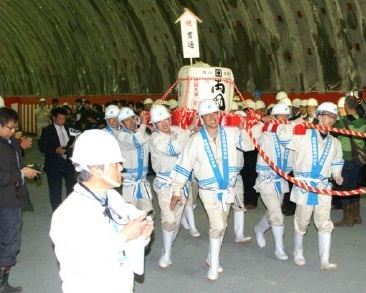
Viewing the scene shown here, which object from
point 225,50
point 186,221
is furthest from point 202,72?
point 225,50

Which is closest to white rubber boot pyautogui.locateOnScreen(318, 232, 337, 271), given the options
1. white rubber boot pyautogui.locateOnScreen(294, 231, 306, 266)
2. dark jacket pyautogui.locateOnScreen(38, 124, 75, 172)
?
white rubber boot pyautogui.locateOnScreen(294, 231, 306, 266)

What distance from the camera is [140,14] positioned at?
2111 cm

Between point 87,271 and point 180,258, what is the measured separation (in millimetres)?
4487

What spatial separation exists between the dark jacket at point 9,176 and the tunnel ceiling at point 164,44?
31.5 ft

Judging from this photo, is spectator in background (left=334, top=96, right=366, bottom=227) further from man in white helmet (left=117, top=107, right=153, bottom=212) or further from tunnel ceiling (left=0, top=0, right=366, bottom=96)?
tunnel ceiling (left=0, top=0, right=366, bottom=96)

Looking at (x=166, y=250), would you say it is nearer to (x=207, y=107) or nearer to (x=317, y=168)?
(x=207, y=107)

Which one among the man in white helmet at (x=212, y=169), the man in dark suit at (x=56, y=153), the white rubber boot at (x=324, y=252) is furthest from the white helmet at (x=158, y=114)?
the man in dark suit at (x=56, y=153)

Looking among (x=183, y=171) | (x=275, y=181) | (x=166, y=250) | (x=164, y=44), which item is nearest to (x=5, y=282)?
(x=166, y=250)

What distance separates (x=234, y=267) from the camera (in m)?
7.07

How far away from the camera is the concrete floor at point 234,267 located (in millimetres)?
6344

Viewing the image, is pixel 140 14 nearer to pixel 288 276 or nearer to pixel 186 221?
pixel 186 221

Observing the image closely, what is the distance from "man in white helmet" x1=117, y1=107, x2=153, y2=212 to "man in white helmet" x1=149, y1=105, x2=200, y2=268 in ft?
1.03

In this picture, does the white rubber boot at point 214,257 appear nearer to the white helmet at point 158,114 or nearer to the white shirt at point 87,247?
the white helmet at point 158,114

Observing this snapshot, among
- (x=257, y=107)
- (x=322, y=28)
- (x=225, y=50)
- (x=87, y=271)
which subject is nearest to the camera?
(x=87, y=271)
